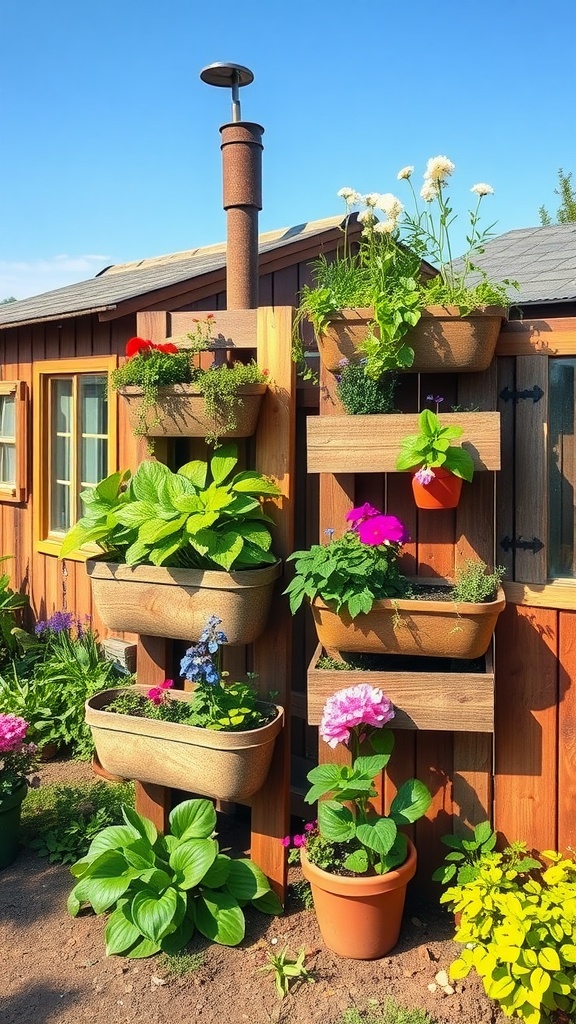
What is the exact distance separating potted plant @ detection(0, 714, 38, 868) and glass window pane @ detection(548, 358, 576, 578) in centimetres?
237

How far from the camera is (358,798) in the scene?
272 centimetres

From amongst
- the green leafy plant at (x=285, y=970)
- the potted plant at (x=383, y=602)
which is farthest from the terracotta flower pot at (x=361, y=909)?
the potted plant at (x=383, y=602)

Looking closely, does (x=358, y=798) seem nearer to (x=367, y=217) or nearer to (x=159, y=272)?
(x=367, y=217)

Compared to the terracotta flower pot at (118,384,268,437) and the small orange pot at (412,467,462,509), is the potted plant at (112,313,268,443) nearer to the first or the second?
the terracotta flower pot at (118,384,268,437)

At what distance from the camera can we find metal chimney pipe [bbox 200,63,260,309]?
397 cm

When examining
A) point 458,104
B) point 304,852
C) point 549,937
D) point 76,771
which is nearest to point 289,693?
point 304,852

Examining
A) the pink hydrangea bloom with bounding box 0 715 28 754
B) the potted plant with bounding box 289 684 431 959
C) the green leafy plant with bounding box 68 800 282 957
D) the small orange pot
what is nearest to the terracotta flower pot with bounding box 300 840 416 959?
the potted plant with bounding box 289 684 431 959

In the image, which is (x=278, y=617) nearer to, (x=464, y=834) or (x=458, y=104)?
(x=464, y=834)

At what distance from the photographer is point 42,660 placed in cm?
571

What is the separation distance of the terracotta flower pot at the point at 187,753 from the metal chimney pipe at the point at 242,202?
6.86 feet

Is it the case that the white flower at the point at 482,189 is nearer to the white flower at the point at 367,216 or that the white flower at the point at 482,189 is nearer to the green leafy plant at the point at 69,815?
the white flower at the point at 367,216

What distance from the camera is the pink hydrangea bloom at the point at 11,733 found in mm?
3451

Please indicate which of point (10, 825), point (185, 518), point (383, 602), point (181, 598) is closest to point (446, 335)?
point (383, 602)

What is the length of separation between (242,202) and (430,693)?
2.64 m
